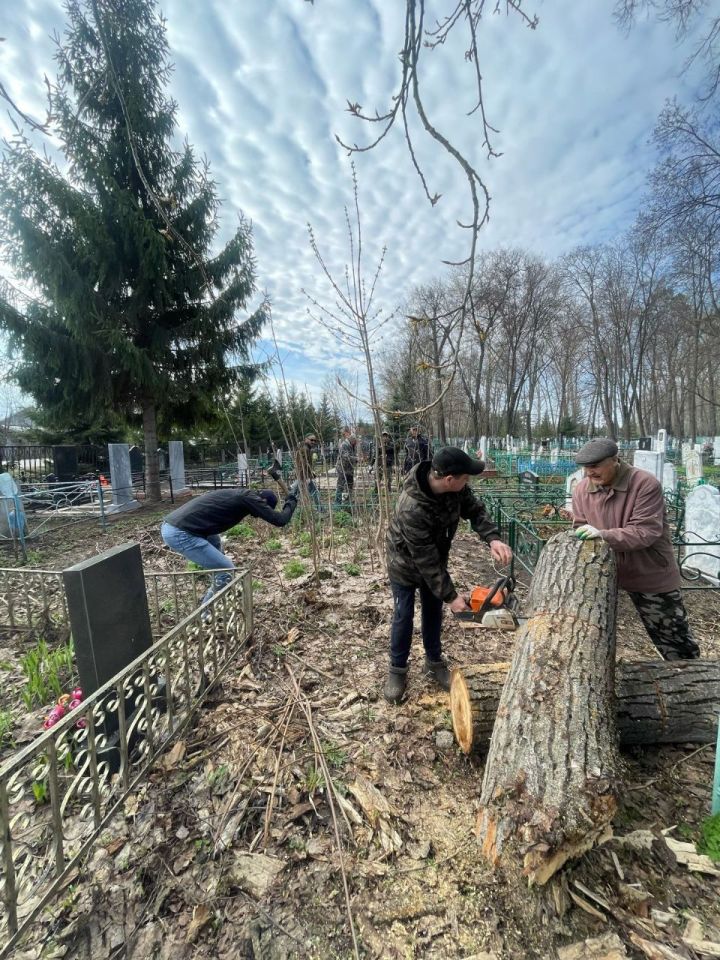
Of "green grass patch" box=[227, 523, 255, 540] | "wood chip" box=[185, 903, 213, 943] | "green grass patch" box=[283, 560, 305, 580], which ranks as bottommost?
"wood chip" box=[185, 903, 213, 943]

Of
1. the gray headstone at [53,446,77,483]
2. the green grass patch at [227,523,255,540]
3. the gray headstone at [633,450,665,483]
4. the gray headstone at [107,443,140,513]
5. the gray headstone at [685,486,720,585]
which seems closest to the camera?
the gray headstone at [685,486,720,585]

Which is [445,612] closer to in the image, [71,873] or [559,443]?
[71,873]

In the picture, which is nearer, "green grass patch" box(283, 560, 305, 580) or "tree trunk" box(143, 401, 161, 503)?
"green grass patch" box(283, 560, 305, 580)

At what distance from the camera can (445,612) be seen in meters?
3.84

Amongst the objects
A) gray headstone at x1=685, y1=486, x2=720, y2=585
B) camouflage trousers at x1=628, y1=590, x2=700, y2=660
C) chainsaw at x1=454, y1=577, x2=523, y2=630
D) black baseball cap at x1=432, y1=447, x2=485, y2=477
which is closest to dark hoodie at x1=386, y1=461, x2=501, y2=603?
black baseball cap at x1=432, y1=447, x2=485, y2=477

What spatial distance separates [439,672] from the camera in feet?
8.96

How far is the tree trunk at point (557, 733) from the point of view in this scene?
4.52 ft

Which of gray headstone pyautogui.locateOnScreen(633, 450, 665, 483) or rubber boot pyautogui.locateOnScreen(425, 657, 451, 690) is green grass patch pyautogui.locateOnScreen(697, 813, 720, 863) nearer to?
rubber boot pyautogui.locateOnScreen(425, 657, 451, 690)

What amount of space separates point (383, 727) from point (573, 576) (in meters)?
1.34

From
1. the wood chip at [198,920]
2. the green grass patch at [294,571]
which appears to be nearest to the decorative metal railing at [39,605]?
the green grass patch at [294,571]

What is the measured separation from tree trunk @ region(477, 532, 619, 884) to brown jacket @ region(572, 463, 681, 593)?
0.79 feet

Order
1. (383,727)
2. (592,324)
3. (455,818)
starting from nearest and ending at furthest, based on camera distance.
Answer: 1. (455,818)
2. (383,727)
3. (592,324)

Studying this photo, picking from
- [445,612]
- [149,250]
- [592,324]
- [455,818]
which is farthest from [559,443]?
[455,818]

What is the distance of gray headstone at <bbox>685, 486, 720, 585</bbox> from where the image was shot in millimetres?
4945
